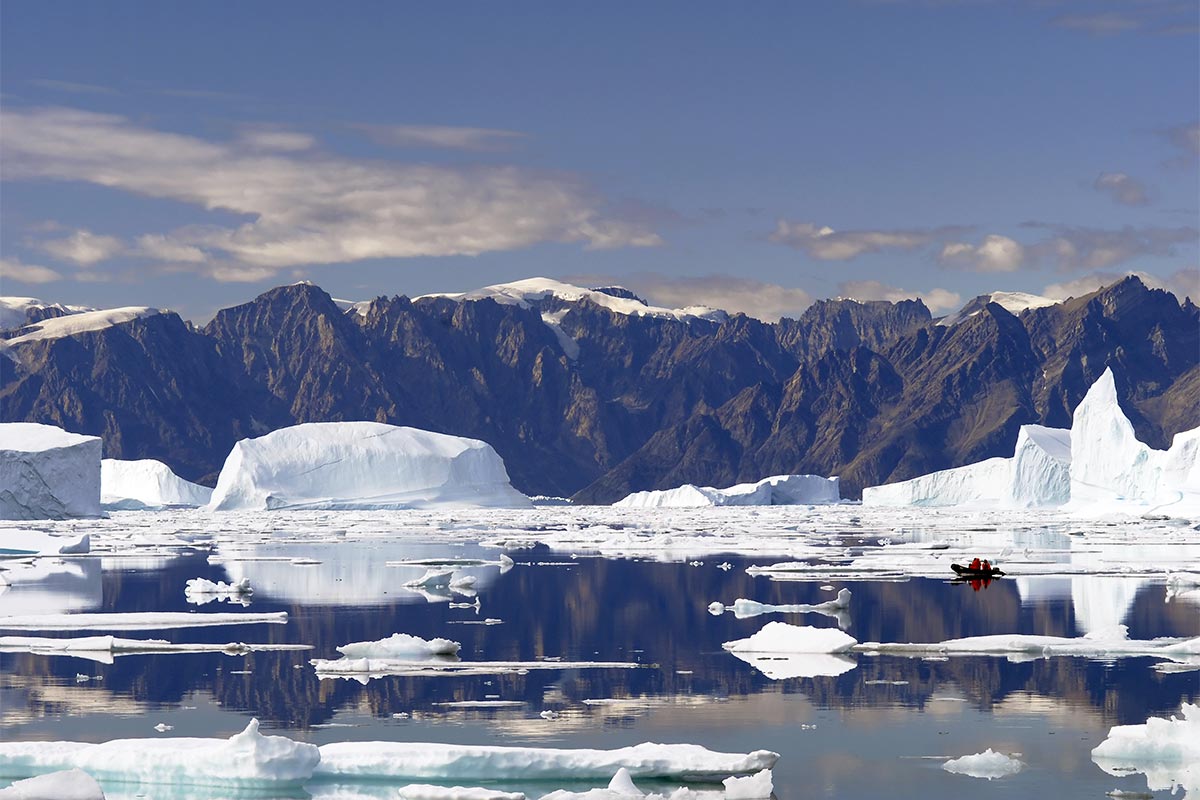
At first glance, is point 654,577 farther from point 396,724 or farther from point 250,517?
point 250,517

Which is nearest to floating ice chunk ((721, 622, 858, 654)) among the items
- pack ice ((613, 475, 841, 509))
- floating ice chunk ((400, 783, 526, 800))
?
floating ice chunk ((400, 783, 526, 800))

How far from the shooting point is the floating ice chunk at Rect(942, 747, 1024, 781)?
55.4ft

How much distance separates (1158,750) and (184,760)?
1040cm

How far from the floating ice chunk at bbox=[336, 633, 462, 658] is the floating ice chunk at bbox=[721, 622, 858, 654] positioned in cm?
521

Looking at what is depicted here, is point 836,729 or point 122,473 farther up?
point 122,473

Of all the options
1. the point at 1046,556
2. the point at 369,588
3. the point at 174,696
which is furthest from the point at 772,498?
the point at 174,696

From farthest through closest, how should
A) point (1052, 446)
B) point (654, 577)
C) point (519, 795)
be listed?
point (1052, 446) < point (654, 577) < point (519, 795)

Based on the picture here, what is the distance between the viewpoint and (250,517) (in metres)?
101

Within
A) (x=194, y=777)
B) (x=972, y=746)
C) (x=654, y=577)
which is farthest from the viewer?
(x=654, y=577)

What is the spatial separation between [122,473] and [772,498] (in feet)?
190

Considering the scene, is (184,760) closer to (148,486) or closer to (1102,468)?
(1102,468)

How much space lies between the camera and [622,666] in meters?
25.6

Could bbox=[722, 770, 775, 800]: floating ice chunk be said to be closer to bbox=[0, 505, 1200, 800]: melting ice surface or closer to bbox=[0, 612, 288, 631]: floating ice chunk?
bbox=[0, 505, 1200, 800]: melting ice surface

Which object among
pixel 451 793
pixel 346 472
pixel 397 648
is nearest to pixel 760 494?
pixel 346 472
